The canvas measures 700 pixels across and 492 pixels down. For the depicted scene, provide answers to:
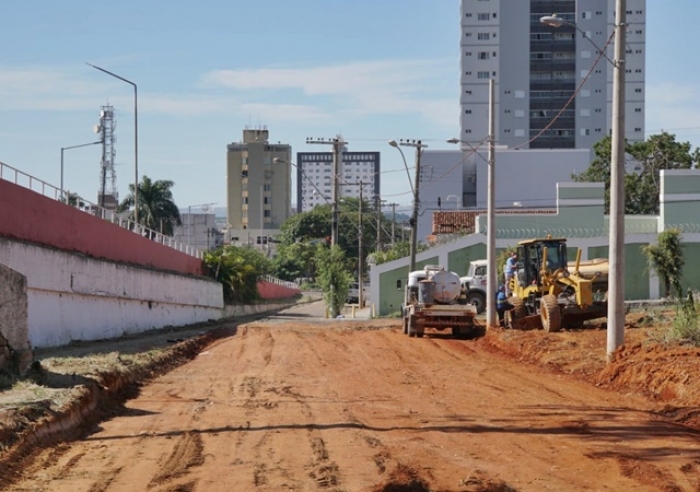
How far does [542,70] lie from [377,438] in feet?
397

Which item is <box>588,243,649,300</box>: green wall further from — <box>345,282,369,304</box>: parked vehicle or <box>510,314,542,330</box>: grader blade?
<box>345,282,369,304</box>: parked vehicle

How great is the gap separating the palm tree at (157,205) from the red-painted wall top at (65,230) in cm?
6049

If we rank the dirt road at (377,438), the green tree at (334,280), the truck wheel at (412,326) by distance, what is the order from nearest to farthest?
the dirt road at (377,438)
the truck wheel at (412,326)
the green tree at (334,280)

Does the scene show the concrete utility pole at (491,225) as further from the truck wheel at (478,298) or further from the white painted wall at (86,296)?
the truck wheel at (478,298)

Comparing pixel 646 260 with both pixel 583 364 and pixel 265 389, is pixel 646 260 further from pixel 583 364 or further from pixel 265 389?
pixel 265 389

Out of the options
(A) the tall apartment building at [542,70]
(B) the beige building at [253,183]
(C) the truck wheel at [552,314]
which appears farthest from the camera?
(B) the beige building at [253,183]

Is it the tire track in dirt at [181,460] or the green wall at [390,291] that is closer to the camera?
the tire track in dirt at [181,460]

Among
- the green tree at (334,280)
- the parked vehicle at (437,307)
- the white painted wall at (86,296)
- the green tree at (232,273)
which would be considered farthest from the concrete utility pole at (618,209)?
the green tree at (232,273)

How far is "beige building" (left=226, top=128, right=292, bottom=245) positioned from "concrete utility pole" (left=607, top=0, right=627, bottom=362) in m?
142

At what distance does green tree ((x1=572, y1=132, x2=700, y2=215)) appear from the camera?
3342 inches

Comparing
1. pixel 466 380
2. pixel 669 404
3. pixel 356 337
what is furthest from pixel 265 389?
pixel 356 337

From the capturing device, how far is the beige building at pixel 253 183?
165375 millimetres

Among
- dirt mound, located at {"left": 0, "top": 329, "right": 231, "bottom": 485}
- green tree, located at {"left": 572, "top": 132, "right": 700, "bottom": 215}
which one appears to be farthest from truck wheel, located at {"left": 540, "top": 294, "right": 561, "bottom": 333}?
green tree, located at {"left": 572, "top": 132, "right": 700, "bottom": 215}

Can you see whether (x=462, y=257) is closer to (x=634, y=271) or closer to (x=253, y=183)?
(x=634, y=271)
